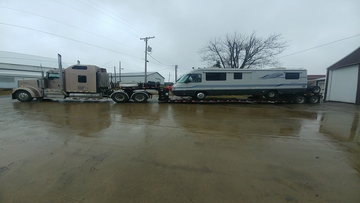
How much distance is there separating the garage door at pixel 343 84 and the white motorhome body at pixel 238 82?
200 inches

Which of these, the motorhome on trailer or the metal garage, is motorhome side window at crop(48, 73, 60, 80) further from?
the metal garage

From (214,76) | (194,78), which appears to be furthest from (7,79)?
(214,76)

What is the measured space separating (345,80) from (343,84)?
1.33 ft

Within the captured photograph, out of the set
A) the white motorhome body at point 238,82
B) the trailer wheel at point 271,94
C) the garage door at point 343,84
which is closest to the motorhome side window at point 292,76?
the white motorhome body at point 238,82

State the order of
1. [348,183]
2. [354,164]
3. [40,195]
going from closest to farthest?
[40,195] < [348,183] < [354,164]

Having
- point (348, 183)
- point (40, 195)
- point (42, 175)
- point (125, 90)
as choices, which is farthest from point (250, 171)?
point (125, 90)

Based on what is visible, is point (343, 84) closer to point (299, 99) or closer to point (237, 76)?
point (299, 99)

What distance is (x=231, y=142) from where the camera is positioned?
416 centimetres

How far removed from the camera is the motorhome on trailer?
11.9m

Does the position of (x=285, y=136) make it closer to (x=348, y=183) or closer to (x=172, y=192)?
(x=348, y=183)

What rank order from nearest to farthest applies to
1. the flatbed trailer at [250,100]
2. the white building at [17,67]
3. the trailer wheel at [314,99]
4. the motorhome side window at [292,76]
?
the motorhome side window at [292,76] < the flatbed trailer at [250,100] < the trailer wheel at [314,99] < the white building at [17,67]

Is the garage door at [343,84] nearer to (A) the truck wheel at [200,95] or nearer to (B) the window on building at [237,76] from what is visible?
(B) the window on building at [237,76]

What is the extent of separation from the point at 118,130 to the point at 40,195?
3.05 meters

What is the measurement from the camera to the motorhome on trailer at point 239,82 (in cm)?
1185
